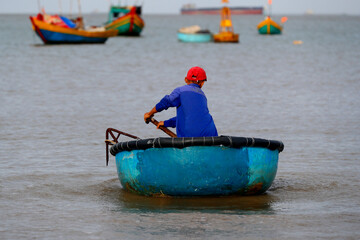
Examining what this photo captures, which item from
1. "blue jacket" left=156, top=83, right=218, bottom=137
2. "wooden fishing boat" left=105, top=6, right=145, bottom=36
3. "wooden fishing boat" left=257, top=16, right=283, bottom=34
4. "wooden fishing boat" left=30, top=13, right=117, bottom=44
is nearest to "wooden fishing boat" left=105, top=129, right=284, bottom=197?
"blue jacket" left=156, top=83, right=218, bottom=137

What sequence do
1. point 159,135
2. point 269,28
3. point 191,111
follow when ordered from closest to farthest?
point 191,111
point 159,135
point 269,28

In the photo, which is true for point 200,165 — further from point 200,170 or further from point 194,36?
point 194,36

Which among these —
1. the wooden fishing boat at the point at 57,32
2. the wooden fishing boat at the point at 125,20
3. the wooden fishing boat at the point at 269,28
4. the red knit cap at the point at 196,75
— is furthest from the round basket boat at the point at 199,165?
the wooden fishing boat at the point at 269,28

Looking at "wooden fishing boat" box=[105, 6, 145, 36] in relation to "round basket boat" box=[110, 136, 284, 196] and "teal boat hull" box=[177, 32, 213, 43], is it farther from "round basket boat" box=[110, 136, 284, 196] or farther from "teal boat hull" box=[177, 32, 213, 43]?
"round basket boat" box=[110, 136, 284, 196]

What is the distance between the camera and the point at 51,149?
39.5ft

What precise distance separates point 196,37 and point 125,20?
10.5 meters

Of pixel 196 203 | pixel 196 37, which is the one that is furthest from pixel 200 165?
pixel 196 37

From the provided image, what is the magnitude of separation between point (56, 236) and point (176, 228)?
109cm

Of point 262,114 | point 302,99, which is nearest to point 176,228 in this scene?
point 262,114

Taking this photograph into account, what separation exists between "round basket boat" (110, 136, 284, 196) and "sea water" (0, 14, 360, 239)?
0.16m

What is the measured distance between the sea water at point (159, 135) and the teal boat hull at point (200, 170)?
14cm

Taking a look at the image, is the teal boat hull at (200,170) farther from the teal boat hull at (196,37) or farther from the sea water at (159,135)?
the teal boat hull at (196,37)

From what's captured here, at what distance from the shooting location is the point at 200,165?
802 cm

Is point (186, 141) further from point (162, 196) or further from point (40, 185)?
point (40, 185)
